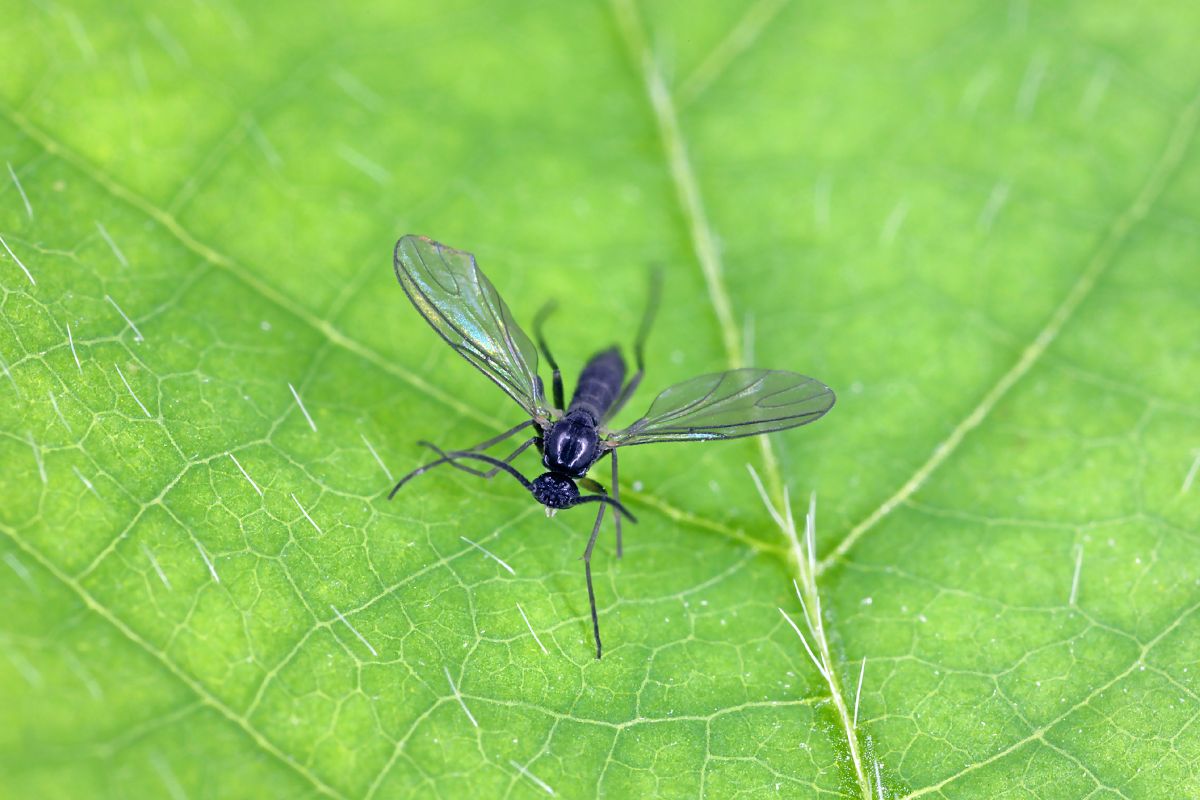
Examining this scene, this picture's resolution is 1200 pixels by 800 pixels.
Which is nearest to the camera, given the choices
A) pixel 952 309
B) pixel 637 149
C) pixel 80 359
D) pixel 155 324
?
pixel 80 359

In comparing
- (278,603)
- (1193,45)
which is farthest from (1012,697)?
(1193,45)

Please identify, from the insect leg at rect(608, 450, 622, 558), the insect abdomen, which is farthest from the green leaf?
the insect abdomen

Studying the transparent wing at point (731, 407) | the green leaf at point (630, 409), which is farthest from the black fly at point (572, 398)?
the green leaf at point (630, 409)

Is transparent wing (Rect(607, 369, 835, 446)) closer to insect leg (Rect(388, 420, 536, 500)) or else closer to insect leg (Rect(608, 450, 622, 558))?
insect leg (Rect(608, 450, 622, 558))

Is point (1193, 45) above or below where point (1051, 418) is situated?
above

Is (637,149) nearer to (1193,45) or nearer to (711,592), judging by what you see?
(711,592)
